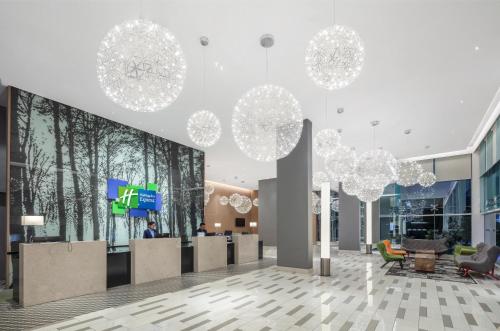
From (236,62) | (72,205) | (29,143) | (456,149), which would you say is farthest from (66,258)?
(456,149)

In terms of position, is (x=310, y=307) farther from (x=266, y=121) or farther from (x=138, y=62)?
(x=138, y=62)

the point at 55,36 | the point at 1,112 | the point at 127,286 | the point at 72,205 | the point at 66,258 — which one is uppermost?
the point at 55,36

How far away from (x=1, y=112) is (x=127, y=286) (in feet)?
19.1

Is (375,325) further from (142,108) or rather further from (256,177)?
(256,177)

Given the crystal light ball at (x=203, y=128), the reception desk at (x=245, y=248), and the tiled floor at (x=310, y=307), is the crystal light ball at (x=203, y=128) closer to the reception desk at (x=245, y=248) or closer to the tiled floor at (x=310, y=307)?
the tiled floor at (x=310, y=307)

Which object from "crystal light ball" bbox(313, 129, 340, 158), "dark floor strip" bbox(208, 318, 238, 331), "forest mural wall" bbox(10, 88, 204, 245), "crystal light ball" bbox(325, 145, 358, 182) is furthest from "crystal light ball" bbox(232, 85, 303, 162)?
"forest mural wall" bbox(10, 88, 204, 245)

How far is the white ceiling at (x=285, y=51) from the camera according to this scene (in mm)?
4590

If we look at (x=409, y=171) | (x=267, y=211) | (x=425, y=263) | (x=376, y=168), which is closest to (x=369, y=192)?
(x=376, y=168)

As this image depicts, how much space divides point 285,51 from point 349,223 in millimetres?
13187

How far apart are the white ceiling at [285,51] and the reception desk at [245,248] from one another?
4.59m

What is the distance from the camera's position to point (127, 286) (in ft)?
24.2

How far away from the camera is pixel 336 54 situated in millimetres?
3186

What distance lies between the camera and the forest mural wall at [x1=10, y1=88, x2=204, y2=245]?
286 inches

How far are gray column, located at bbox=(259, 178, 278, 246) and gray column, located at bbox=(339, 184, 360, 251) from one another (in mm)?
5501
